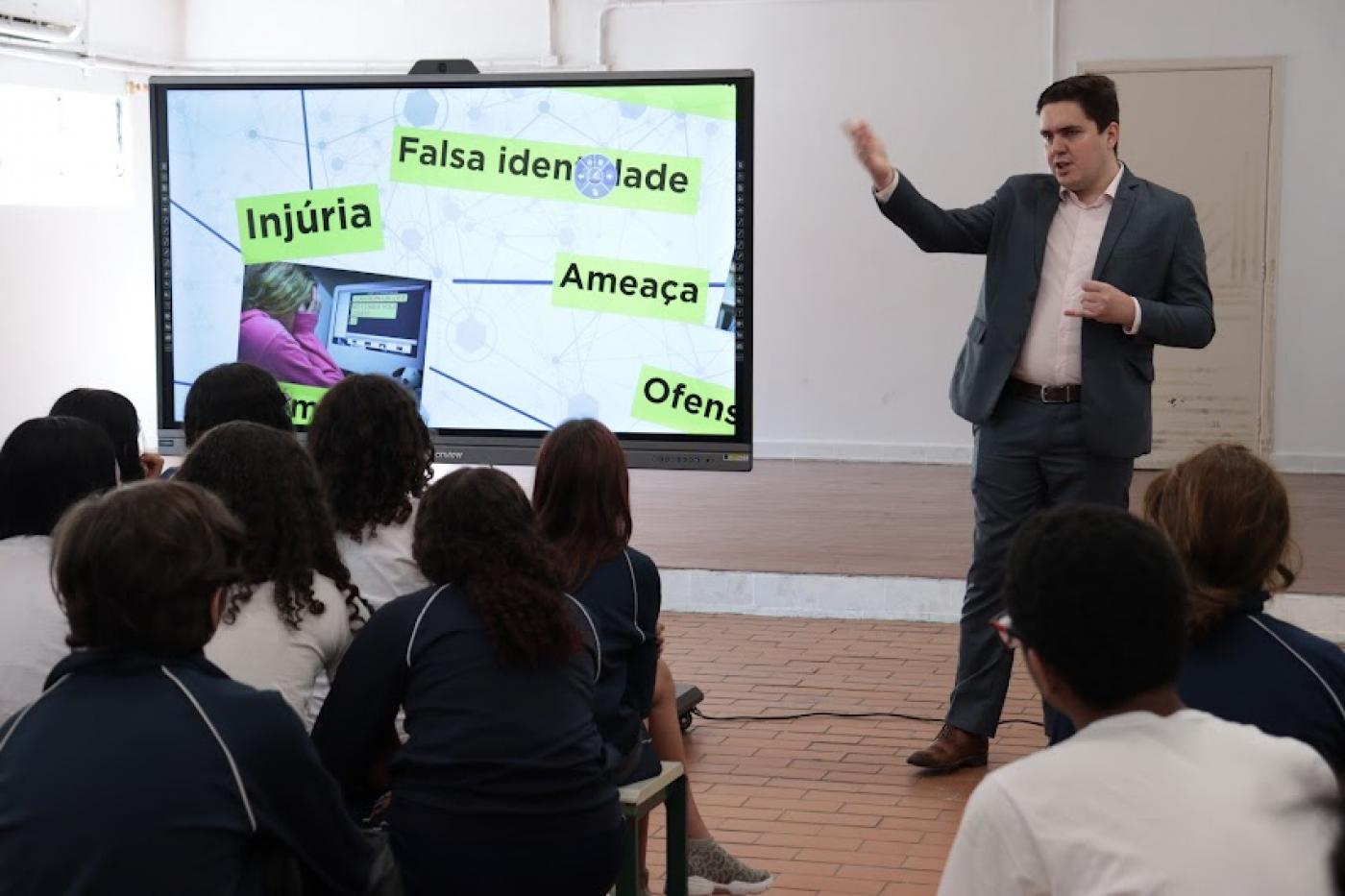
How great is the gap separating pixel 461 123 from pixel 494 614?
2848 millimetres

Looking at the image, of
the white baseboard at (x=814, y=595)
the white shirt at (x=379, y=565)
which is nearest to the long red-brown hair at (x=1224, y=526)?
the white shirt at (x=379, y=565)

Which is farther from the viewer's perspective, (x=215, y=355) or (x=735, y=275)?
(x=215, y=355)

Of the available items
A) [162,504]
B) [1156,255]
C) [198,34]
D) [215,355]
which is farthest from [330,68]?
[162,504]

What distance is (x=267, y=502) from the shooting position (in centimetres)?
241

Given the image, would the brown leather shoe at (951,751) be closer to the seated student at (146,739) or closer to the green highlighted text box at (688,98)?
the green highlighted text box at (688,98)

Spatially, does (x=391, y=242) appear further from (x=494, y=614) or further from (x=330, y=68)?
(x=330, y=68)

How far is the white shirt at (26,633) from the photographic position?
93.3 inches

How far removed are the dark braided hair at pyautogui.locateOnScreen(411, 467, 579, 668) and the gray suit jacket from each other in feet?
5.48

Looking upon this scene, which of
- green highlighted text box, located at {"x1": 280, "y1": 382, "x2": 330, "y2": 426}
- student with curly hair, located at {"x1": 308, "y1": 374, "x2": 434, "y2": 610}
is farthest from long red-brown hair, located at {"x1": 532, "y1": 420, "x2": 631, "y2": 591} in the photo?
green highlighted text box, located at {"x1": 280, "y1": 382, "x2": 330, "y2": 426}

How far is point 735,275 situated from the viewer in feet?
15.4

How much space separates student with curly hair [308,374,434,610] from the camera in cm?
288

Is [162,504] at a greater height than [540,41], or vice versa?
[540,41]

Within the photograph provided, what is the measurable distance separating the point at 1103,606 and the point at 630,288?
3423 mm

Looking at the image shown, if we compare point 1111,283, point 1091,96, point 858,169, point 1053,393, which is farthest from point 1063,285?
point 858,169
